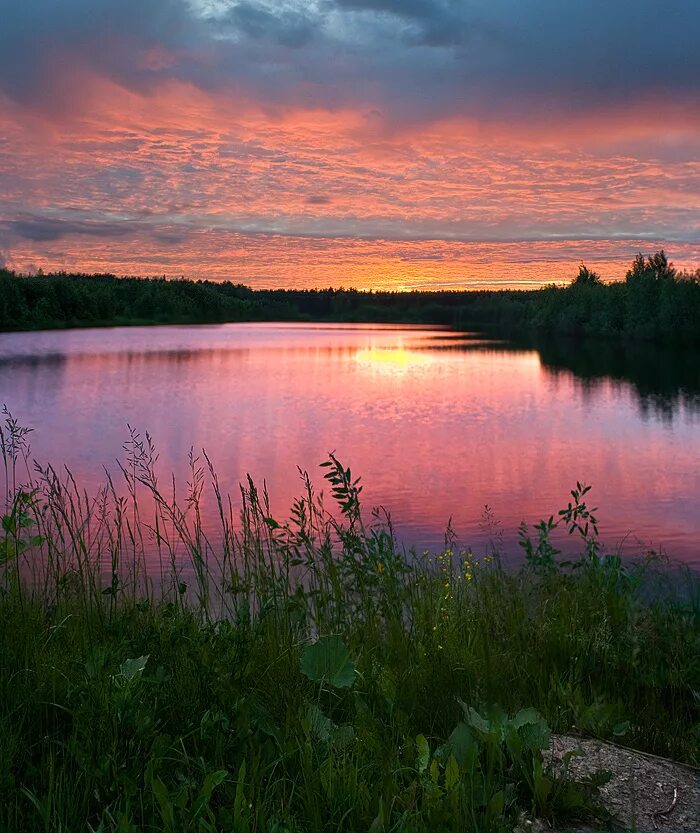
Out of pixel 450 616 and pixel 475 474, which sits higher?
pixel 450 616

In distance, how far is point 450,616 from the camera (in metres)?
5.28

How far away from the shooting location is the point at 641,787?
3.06 m

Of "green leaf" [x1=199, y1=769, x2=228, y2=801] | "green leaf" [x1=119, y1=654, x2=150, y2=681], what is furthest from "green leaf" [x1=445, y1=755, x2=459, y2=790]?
"green leaf" [x1=119, y1=654, x2=150, y2=681]

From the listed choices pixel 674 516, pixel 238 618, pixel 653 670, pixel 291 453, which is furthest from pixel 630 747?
pixel 291 453

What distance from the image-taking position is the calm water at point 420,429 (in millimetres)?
14070

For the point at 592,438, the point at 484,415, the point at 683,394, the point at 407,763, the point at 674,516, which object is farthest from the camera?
the point at 683,394

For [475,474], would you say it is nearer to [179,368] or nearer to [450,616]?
[450,616]

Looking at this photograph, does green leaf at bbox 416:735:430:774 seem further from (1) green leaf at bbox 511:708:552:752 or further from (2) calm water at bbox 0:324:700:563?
(2) calm water at bbox 0:324:700:563

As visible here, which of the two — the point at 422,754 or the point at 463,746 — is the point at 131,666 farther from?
the point at 463,746

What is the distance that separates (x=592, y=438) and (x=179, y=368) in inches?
1096

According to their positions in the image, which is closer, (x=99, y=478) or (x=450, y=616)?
(x=450, y=616)

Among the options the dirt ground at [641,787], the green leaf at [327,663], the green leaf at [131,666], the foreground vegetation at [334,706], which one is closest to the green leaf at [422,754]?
the foreground vegetation at [334,706]

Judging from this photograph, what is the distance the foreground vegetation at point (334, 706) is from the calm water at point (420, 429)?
547 centimetres

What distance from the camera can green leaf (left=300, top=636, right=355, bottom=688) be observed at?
362 cm
